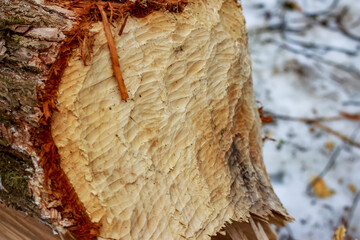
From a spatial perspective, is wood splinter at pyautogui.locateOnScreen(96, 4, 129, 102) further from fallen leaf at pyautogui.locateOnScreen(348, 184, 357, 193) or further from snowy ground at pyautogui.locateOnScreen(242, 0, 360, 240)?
fallen leaf at pyautogui.locateOnScreen(348, 184, 357, 193)

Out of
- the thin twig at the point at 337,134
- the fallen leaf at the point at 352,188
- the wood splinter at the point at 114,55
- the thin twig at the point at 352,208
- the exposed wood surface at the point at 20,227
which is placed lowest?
the exposed wood surface at the point at 20,227

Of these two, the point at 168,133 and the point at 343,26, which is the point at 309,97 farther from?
the point at 168,133

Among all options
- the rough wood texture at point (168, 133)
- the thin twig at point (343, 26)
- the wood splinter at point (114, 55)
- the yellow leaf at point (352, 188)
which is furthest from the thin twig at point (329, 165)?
the wood splinter at point (114, 55)

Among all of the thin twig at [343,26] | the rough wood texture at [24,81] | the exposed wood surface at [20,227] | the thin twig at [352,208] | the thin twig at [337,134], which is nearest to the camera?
the rough wood texture at [24,81]

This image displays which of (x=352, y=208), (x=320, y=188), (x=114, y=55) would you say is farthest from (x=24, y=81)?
(x=352, y=208)

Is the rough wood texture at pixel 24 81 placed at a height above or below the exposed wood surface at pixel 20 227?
above

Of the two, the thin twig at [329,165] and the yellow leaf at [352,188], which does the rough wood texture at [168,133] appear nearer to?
the thin twig at [329,165]

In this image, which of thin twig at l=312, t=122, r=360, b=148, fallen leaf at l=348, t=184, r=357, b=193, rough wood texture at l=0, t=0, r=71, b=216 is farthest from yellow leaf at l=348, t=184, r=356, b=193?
rough wood texture at l=0, t=0, r=71, b=216

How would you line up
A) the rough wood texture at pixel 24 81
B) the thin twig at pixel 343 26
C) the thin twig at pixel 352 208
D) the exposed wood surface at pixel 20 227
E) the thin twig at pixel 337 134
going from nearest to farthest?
the rough wood texture at pixel 24 81 < the exposed wood surface at pixel 20 227 < the thin twig at pixel 352 208 < the thin twig at pixel 337 134 < the thin twig at pixel 343 26
